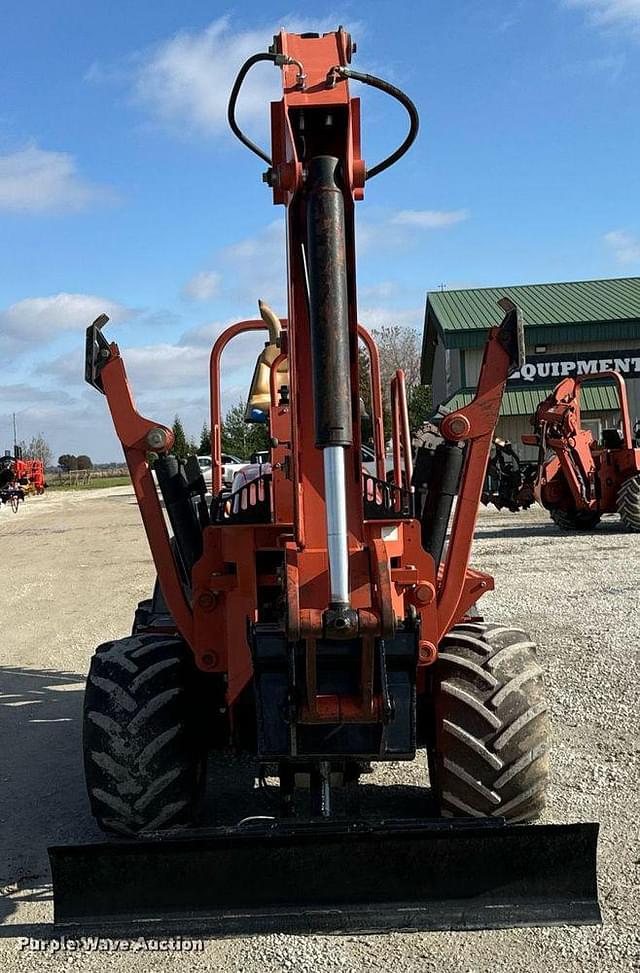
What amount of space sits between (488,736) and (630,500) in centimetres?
1425

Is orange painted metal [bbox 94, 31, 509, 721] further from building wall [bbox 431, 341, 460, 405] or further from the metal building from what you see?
building wall [bbox 431, 341, 460, 405]

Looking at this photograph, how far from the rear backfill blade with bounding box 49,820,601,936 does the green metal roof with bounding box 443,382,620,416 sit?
88.8ft

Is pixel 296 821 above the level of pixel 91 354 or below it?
below

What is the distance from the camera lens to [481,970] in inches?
132

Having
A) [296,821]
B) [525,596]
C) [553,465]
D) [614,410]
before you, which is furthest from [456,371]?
[296,821]

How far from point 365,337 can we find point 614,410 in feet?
89.9

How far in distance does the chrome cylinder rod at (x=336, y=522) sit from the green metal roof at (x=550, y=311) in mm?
28076

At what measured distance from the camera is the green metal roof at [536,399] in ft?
99.9

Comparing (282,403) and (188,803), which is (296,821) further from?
(282,403)

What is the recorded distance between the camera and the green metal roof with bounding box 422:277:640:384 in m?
31.8

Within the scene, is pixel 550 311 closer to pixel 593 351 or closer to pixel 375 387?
pixel 593 351

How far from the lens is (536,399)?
3100 centimetres

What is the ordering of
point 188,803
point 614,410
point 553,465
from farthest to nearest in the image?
point 614,410 < point 553,465 < point 188,803

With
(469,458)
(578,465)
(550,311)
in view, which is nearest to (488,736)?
(469,458)
